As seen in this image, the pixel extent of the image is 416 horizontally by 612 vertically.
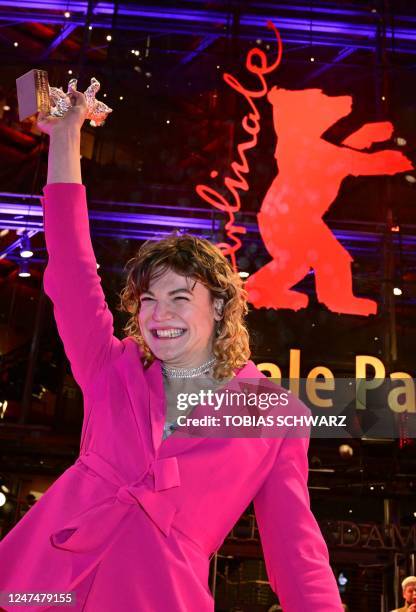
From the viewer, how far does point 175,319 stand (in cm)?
113

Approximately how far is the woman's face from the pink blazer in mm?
37

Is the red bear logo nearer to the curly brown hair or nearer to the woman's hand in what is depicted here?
the curly brown hair

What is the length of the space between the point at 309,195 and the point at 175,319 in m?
4.17

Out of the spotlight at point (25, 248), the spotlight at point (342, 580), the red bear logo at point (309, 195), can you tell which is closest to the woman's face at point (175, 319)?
the red bear logo at point (309, 195)

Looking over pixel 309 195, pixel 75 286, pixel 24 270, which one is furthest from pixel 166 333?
pixel 24 270

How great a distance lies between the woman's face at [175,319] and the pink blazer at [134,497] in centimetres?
4

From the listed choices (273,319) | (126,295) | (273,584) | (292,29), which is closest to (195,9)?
(292,29)

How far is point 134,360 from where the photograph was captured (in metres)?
1.11

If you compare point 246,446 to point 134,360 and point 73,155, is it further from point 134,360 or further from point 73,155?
point 73,155

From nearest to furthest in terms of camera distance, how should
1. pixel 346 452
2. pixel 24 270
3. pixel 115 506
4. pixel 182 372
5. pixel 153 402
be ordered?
pixel 115 506 < pixel 153 402 < pixel 182 372 < pixel 346 452 < pixel 24 270

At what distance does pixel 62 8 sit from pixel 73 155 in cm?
549

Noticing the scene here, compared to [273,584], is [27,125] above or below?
above

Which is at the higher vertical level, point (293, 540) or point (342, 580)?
point (342, 580)

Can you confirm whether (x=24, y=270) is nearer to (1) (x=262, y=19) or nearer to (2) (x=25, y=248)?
(2) (x=25, y=248)
